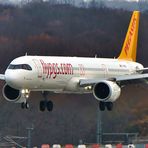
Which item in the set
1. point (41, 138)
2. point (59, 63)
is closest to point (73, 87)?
point (59, 63)

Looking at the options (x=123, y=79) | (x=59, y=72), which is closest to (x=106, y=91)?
(x=123, y=79)

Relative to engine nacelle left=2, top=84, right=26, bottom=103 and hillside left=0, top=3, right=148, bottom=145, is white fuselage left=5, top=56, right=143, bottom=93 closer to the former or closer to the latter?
engine nacelle left=2, top=84, right=26, bottom=103

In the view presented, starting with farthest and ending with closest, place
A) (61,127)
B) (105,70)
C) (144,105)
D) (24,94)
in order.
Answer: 1. (61,127)
2. (144,105)
3. (105,70)
4. (24,94)

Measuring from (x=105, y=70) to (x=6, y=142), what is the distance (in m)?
13.6

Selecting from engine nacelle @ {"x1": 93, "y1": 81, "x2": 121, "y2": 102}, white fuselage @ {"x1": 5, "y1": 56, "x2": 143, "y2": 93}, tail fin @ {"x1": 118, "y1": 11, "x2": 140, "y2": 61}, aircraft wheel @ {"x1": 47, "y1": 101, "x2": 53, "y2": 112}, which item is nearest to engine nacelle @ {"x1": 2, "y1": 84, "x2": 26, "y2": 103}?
aircraft wheel @ {"x1": 47, "y1": 101, "x2": 53, "y2": 112}

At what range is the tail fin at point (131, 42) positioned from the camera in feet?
271

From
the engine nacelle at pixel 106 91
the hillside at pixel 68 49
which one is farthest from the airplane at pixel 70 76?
the hillside at pixel 68 49

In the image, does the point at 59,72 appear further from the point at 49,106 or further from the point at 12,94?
the point at 12,94

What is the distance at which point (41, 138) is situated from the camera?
A: 91.4m

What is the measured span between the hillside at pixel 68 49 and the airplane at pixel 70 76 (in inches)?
200

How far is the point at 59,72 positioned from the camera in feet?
241

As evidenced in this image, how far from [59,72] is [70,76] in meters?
1.45

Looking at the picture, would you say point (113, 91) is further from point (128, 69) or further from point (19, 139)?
point (19, 139)

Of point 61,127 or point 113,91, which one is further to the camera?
point 61,127
